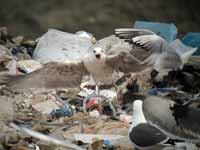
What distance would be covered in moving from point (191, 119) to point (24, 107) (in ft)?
6.15

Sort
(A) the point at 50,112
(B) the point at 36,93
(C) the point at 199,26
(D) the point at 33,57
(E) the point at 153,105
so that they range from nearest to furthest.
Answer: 1. (E) the point at 153,105
2. (A) the point at 50,112
3. (B) the point at 36,93
4. (D) the point at 33,57
5. (C) the point at 199,26

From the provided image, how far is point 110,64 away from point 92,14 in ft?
9.73

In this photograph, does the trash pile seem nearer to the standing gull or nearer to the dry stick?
Result: the dry stick

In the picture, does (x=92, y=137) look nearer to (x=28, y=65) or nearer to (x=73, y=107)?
(x=73, y=107)

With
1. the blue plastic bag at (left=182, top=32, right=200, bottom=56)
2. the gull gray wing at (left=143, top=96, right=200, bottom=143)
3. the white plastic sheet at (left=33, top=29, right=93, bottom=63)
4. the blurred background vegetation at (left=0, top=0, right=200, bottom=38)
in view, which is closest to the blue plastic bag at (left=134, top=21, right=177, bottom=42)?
the blue plastic bag at (left=182, top=32, right=200, bottom=56)

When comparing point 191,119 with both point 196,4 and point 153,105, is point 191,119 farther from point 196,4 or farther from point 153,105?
point 196,4

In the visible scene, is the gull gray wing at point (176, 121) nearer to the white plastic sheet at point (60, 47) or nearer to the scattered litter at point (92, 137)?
the scattered litter at point (92, 137)

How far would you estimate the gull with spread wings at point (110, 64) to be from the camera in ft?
17.9

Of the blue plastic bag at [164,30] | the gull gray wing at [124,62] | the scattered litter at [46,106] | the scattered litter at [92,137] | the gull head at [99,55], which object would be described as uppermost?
the blue plastic bag at [164,30]

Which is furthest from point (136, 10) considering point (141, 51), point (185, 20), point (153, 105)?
point (153, 105)

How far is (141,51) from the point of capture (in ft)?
19.5

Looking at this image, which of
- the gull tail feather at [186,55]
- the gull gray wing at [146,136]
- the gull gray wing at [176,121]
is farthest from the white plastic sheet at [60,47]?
the gull gray wing at [146,136]

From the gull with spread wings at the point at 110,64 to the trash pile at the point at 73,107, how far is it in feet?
0.63

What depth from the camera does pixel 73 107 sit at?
5.63 m
